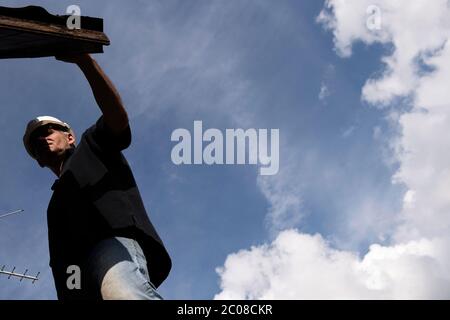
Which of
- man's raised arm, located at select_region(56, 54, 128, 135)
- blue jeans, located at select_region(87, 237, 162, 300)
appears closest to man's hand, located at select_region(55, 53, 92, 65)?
man's raised arm, located at select_region(56, 54, 128, 135)

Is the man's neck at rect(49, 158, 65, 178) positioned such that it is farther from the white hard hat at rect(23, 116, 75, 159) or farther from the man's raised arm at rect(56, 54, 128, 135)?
the man's raised arm at rect(56, 54, 128, 135)

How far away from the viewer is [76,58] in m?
3.53

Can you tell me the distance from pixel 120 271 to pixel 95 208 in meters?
0.70

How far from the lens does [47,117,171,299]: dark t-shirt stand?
149 inches

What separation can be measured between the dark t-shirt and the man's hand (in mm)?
576

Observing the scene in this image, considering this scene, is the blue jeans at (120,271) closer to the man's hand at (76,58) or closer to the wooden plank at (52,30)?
the man's hand at (76,58)

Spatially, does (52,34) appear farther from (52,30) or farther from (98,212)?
(98,212)

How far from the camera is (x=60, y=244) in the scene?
389 centimetres

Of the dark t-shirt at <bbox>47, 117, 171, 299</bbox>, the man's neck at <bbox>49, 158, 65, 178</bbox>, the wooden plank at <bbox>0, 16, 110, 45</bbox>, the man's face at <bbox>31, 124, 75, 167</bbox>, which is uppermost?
the wooden plank at <bbox>0, 16, 110, 45</bbox>

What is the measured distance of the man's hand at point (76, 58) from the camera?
3523 millimetres

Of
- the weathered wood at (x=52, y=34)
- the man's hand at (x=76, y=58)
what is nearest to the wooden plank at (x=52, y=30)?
the weathered wood at (x=52, y=34)
